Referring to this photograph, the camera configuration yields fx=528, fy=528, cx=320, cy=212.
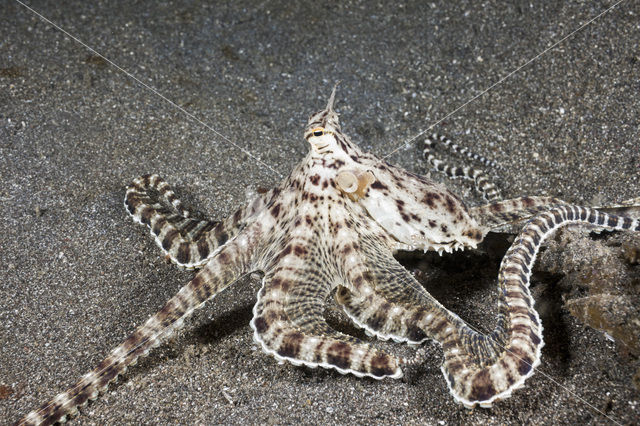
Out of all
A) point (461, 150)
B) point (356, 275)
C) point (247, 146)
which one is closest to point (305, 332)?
point (356, 275)

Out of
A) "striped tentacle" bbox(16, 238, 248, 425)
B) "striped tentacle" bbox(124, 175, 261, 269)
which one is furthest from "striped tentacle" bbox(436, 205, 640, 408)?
"striped tentacle" bbox(124, 175, 261, 269)

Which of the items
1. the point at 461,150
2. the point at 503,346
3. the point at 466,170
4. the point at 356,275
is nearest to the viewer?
the point at 503,346

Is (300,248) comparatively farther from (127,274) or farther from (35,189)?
(35,189)

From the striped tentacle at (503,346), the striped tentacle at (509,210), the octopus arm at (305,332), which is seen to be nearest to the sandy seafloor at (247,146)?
the striped tentacle at (503,346)

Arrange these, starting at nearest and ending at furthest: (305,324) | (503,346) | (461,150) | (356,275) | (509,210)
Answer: (503,346) → (305,324) → (356,275) → (509,210) → (461,150)

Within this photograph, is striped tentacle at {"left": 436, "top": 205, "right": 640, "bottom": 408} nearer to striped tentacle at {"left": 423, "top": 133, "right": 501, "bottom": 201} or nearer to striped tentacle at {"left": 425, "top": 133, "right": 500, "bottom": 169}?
striped tentacle at {"left": 423, "top": 133, "right": 501, "bottom": 201}

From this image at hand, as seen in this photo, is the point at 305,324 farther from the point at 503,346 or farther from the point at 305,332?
the point at 503,346

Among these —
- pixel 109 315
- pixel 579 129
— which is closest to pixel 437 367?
pixel 109 315
